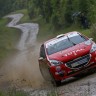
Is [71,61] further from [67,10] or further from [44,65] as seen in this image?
[67,10]

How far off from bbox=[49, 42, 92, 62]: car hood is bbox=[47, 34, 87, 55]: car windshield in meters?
0.49

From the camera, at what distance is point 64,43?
16.7m

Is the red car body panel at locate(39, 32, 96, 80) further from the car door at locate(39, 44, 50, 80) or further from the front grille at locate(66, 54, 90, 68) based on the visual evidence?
the car door at locate(39, 44, 50, 80)

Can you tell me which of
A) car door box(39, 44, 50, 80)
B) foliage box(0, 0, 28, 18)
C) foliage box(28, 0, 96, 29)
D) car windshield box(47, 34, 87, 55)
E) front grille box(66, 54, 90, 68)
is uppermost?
front grille box(66, 54, 90, 68)

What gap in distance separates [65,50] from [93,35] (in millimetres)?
8256

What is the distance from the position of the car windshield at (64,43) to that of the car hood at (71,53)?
487 mm

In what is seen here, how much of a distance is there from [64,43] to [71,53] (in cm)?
139

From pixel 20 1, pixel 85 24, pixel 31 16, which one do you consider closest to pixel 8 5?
pixel 20 1

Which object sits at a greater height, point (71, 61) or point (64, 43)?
point (71, 61)

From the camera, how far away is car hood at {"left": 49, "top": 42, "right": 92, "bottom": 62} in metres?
15.2

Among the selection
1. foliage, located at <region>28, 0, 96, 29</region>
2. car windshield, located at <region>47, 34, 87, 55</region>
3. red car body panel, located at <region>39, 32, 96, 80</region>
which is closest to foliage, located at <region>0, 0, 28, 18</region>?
foliage, located at <region>28, 0, 96, 29</region>

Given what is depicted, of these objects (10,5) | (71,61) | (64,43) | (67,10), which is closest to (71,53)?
(71,61)

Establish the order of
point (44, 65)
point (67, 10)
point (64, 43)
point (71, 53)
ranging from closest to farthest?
1. point (71, 53)
2. point (44, 65)
3. point (64, 43)
4. point (67, 10)

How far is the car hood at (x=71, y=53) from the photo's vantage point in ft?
49.9
